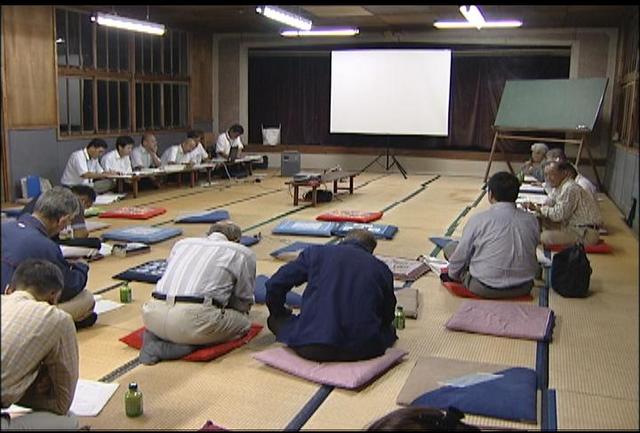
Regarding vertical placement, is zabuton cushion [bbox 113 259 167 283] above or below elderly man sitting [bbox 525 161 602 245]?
below

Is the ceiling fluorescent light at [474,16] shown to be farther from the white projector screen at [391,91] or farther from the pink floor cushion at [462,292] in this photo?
the pink floor cushion at [462,292]

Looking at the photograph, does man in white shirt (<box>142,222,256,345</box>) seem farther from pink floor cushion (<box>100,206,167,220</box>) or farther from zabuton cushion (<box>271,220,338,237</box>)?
pink floor cushion (<box>100,206,167,220</box>)

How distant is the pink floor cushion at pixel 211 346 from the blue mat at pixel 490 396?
1.13 m

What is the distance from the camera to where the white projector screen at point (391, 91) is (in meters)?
12.7

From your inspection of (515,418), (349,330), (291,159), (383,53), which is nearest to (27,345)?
(349,330)

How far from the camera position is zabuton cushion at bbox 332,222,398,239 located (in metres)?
6.76

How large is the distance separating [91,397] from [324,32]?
10.5m

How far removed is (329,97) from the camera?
13.7m

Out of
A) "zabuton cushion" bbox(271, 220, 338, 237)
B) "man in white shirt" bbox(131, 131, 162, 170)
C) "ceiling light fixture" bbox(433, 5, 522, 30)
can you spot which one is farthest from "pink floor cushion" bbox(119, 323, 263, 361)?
"ceiling light fixture" bbox(433, 5, 522, 30)

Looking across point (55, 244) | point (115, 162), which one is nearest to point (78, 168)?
point (115, 162)

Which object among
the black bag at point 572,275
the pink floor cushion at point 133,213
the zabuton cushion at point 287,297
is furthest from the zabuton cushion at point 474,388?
the pink floor cushion at point 133,213

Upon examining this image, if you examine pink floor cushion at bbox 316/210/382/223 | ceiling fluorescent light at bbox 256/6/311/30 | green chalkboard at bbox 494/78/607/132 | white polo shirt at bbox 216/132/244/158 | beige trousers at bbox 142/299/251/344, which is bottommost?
pink floor cushion at bbox 316/210/382/223

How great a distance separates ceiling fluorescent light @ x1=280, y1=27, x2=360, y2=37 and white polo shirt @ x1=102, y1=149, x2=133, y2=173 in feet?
16.0

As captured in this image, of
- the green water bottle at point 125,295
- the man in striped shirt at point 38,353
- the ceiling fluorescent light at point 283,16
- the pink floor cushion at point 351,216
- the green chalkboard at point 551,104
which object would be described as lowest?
the green water bottle at point 125,295
